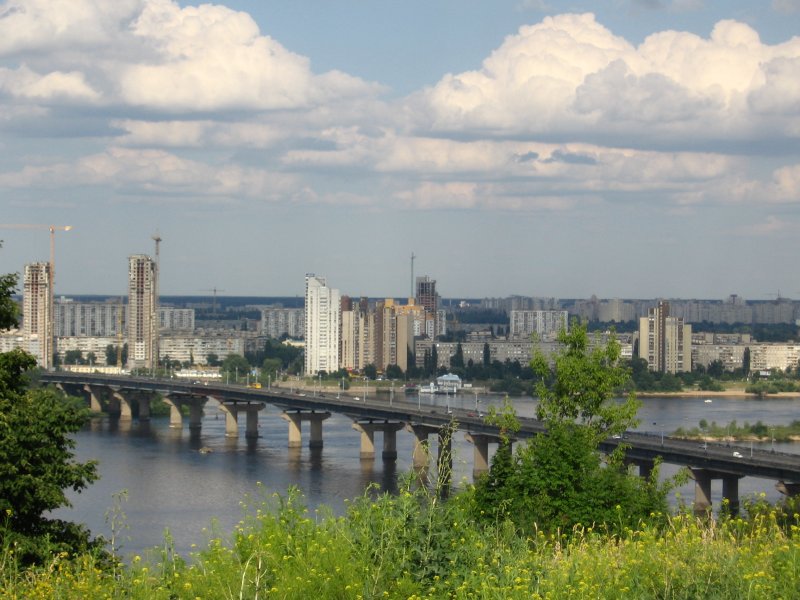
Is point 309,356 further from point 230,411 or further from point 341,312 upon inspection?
point 230,411

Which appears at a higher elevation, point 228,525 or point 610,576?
point 610,576

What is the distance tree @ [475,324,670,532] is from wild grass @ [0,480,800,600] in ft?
17.7

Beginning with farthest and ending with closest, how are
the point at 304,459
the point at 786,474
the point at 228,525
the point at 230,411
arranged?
the point at 230,411 → the point at 304,459 → the point at 786,474 → the point at 228,525

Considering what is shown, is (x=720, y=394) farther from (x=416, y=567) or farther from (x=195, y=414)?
(x=416, y=567)

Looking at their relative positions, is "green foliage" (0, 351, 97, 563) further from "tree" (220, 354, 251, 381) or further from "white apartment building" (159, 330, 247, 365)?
"white apartment building" (159, 330, 247, 365)

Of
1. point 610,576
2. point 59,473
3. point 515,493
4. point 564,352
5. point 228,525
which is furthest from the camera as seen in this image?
point 228,525

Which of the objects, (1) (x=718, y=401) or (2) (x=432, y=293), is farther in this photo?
(2) (x=432, y=293)

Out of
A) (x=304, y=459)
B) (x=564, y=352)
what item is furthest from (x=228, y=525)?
(x=304, y=459)

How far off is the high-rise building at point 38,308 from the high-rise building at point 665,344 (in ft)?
124

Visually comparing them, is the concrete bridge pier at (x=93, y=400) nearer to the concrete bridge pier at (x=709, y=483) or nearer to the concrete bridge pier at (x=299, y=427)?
the concrete bridge pier at (x=299, y=427)

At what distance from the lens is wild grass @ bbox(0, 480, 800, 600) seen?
593 centimetres

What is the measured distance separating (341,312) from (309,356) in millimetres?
5802

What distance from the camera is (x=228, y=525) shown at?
907 inches

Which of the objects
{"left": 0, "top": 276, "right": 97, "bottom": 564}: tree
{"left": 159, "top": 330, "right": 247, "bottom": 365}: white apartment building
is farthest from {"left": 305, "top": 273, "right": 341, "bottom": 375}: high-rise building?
{"left": 0, "top": 276, "right": 97, "bottom": 564}: tree
